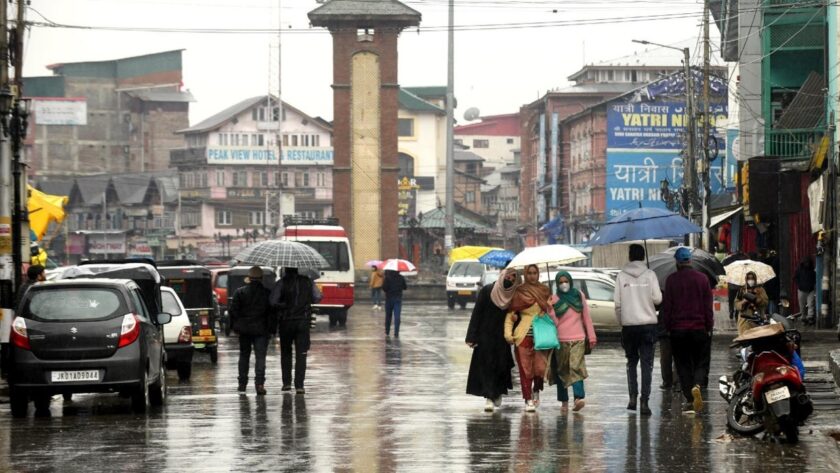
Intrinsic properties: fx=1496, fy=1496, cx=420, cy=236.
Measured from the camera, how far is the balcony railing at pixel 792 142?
38709mm

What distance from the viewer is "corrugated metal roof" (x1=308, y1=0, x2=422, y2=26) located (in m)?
79.7

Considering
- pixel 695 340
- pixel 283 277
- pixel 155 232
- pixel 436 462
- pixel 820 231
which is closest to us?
pixel 436 462

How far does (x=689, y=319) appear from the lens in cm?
1639

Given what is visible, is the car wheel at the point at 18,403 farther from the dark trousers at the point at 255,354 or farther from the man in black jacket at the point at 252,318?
the man in black jacket at the point at 252,318

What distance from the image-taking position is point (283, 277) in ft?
64.5

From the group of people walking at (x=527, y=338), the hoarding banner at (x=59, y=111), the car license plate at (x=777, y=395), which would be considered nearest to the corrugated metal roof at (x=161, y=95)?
the hoarding banner at (x=59, y=111)

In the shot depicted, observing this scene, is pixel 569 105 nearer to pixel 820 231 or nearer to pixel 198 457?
pixel 820 231

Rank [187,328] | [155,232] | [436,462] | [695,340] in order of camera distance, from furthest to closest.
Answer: [155,232] < [187,328] < [695,340] < [436,462]

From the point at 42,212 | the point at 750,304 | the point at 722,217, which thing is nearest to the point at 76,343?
the point at 750,304

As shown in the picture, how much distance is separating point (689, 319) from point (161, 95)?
395 ft

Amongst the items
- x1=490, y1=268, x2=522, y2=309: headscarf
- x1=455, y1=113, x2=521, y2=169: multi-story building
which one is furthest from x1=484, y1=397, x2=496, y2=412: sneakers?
x1=455, y1=113, x2=521, y2=169: multi-story building

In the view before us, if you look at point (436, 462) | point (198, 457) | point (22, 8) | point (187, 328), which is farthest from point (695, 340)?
point (22, 8)

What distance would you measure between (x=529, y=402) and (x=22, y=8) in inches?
618

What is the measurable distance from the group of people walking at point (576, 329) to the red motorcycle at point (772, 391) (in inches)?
87.4
